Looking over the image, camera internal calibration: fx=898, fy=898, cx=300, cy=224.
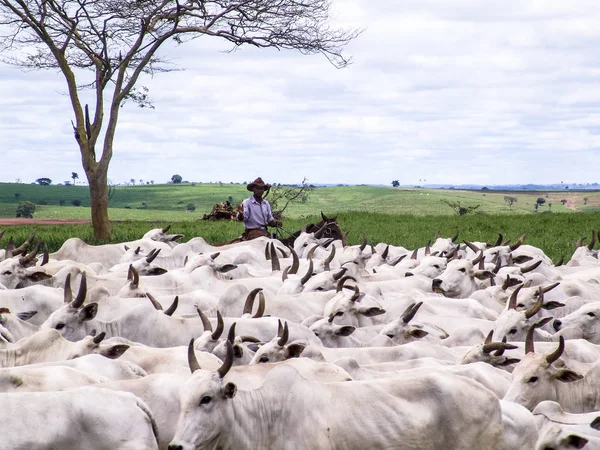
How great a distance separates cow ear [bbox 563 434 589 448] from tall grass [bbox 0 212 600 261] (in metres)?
10.7

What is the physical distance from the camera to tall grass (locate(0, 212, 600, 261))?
17.4 meters

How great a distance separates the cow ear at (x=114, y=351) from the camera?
18.9 ft

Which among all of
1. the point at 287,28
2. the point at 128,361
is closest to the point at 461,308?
the point at 128,361

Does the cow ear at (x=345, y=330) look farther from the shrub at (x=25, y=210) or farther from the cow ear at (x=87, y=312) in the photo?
the shrub at (x=25, y=210)

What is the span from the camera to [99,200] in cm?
1820

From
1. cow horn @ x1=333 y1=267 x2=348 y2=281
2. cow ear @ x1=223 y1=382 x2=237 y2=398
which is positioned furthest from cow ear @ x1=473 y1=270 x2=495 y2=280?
cow ear @ x1=223 y1=382 x2=237 y2=398

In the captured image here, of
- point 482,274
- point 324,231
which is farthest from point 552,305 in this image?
point 324,231

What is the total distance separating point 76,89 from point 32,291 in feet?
36.0

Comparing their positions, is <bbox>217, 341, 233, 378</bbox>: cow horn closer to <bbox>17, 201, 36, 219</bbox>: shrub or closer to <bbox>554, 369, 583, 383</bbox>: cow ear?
<bbox>554, 369, 583, 383</bbox>: cow ear

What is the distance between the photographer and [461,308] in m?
8.77

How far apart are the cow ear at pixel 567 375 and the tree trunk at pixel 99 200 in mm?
13475

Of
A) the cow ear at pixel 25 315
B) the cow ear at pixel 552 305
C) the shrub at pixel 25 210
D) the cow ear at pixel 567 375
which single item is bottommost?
the shrub at pixel 25 210

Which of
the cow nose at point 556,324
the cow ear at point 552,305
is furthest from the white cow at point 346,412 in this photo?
the cow ear at point 552,305

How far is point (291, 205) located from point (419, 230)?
40.9 m
